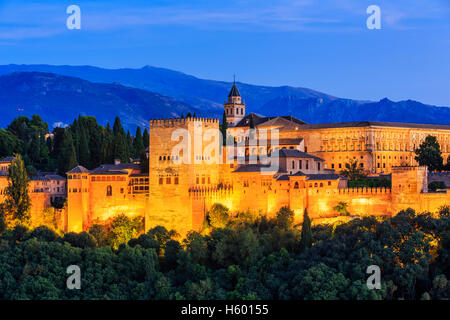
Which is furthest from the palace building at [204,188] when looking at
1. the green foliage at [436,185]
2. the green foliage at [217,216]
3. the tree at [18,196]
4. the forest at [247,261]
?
the green foliage at [436,185]

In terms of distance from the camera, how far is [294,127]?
7369 cm

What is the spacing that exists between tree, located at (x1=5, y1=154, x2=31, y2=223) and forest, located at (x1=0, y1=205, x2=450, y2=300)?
400 centimetres

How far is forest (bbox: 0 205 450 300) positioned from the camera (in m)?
33.8

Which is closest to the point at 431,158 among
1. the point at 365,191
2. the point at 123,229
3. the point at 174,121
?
the point at 365,191

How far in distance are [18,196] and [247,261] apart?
19032 mm

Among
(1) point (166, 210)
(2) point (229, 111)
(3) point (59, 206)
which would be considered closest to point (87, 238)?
(1) point (166, 210)

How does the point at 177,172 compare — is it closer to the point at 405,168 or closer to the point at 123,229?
the point at 123,229

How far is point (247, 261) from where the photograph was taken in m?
39.2

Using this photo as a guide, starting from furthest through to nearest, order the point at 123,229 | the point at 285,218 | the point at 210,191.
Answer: the point at 210,191 < the point at 123,229 < the point at 285,218

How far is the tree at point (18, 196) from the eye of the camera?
49225 mm

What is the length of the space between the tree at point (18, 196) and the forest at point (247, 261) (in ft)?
13.1

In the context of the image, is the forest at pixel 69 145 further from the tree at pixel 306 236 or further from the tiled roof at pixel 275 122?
the tree at pixel 306 236
